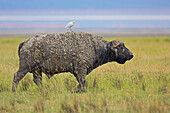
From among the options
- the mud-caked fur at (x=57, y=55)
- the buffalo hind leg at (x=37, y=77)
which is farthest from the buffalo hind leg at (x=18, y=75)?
the buffalo hind leg at (x=37, y=77)

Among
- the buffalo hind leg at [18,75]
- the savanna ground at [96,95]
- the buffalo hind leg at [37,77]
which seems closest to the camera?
the savanna ground at [96,95]

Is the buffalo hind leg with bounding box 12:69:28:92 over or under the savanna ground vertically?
over

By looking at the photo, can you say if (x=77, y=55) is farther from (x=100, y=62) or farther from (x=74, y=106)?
(x=74, y=106)

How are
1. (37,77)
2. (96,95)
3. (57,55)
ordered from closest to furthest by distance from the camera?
(96,95), (57,55), (37,77)

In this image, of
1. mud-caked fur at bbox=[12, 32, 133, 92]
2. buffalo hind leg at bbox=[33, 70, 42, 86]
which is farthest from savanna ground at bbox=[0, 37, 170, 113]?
mud-caked fur at bbox=[12, 32, 133, 92]

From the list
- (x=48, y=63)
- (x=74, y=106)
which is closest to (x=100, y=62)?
(x=48, y=63)

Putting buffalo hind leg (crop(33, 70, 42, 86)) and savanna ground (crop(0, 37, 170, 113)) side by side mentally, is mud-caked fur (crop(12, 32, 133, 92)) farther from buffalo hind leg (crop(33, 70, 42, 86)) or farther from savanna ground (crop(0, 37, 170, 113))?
savanna ground (crop(0, 37, 170, 113))

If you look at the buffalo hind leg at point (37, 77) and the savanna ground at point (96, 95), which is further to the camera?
the buffalo hind leg at point (37, 77)

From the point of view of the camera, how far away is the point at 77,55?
9.56 m

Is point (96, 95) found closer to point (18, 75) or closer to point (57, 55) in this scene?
point (57, 55)

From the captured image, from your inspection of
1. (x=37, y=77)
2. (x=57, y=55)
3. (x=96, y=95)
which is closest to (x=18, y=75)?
(x=37, y=77)

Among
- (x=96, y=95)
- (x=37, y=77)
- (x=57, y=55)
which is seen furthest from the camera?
(x=37, y=77)

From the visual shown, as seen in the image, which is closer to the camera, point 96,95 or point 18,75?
point 96,95

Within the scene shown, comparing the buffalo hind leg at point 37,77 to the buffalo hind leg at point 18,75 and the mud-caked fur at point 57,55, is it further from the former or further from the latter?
the buffalo hind leg at point 18,75
